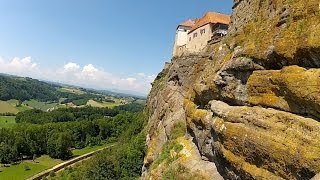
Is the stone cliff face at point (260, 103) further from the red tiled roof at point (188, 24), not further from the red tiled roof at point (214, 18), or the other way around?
the red tiled roof at point (188, 24)

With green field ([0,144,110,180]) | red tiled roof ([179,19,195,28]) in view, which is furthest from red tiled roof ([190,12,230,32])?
green field ([0,144,110,180])

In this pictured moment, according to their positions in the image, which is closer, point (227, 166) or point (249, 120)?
point (249, 120)

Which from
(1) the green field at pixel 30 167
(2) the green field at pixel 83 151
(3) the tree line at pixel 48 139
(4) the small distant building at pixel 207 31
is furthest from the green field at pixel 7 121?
(4) the small distant building at pixel 207 31

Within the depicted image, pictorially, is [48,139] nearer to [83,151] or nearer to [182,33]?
[83,151]

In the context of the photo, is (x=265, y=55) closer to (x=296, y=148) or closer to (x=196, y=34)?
(x=296, y=148)

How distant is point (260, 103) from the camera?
19.4m

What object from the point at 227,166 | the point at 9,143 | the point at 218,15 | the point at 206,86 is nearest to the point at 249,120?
the point at 227,166

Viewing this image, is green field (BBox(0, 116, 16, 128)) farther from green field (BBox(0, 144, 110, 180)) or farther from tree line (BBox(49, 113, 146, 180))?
tree line (BBox(49, 113, 146, 180))

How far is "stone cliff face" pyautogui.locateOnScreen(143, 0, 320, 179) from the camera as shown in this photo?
15.6 metres

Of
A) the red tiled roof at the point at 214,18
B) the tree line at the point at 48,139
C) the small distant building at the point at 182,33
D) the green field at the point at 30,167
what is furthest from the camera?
the tree line at the point at 48,139

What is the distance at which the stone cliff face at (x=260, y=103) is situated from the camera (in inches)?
613

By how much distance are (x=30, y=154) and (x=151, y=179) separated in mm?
101050

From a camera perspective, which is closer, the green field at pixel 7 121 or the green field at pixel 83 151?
the green field at pixel 83 151

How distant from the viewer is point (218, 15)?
6406 centimetres
